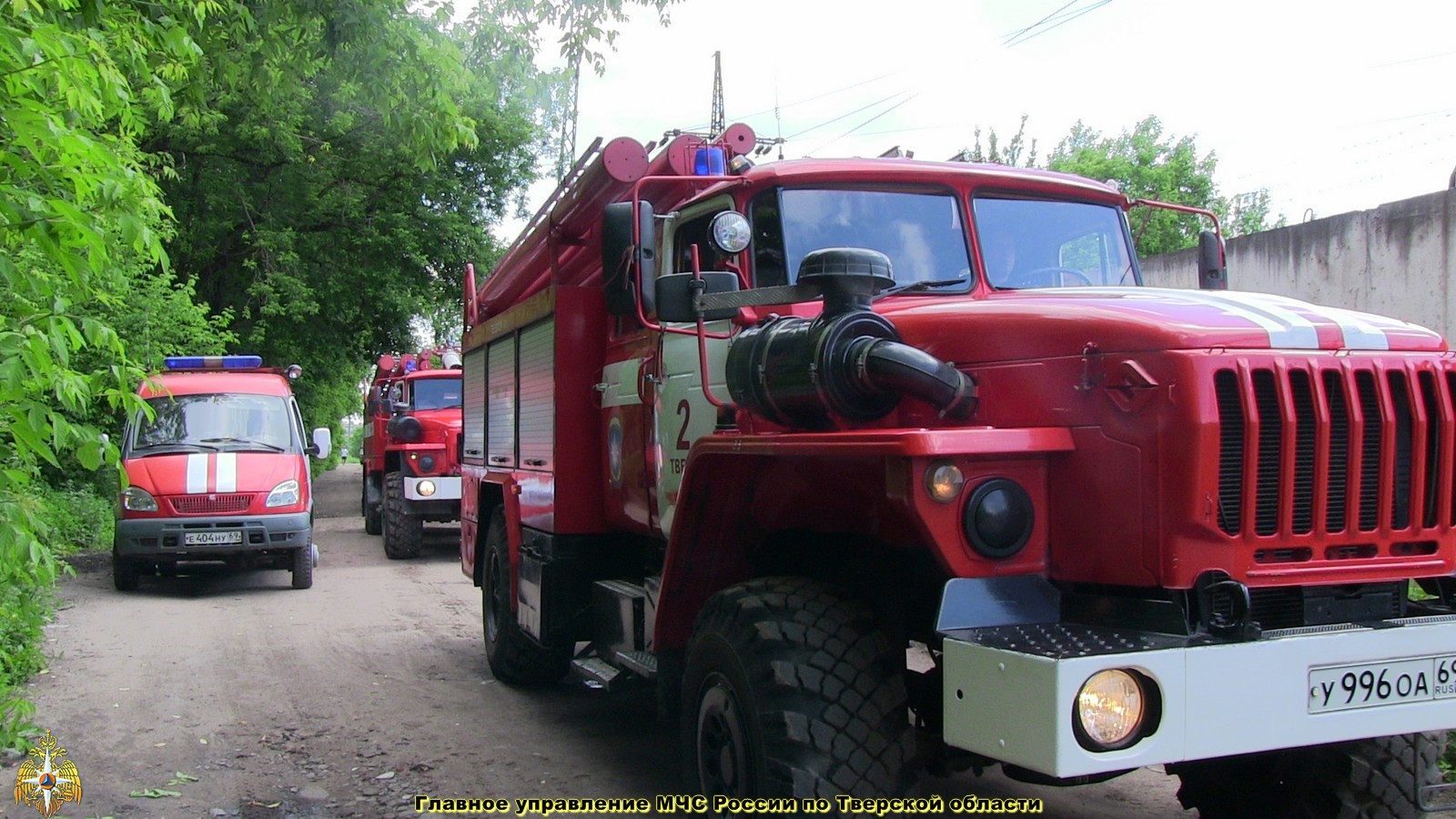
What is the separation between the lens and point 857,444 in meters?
2.90

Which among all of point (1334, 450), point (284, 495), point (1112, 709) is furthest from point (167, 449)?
point (1334, 450)

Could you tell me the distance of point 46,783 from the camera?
16.0 feet

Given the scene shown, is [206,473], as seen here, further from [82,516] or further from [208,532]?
[82,516]

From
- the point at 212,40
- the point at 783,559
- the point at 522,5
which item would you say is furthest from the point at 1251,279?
the point at 212,40

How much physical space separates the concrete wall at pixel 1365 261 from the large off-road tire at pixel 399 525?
851cm

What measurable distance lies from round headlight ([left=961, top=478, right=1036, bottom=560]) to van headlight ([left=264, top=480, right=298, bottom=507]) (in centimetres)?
944

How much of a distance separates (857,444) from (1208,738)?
3.47 feet

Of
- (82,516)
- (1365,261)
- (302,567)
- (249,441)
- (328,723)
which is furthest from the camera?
(82,516)

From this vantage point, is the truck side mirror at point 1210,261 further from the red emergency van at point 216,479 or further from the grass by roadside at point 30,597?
the red emergency van at point 216,479

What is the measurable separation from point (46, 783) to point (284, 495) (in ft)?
20.7

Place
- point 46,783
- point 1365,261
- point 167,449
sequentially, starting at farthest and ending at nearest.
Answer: point 167,449 → point 1365,261 → point 46,783

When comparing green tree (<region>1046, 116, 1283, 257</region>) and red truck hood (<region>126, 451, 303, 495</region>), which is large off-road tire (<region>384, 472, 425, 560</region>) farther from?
green tree (<region>1046, 116, 1283, 257</region>)

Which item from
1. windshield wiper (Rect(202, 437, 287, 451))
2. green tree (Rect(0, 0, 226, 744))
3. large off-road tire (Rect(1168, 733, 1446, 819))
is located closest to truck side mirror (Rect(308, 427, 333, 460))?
windshield wiper (Rect(202, 437, 287, 451))

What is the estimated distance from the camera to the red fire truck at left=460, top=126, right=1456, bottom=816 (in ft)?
9.07
